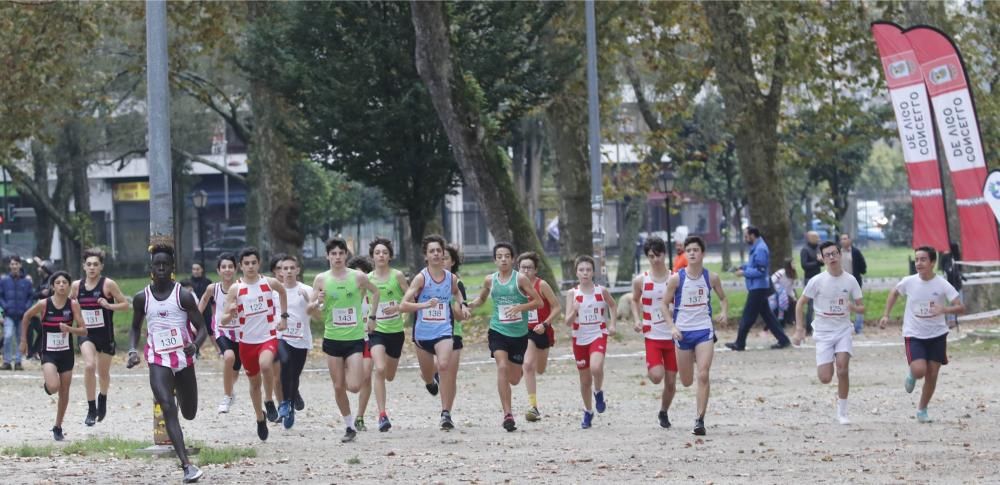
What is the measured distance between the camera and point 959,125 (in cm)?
2300

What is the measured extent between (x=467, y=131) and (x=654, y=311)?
39.3ft

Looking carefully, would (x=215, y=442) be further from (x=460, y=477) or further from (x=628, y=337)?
(x=628, y=337)

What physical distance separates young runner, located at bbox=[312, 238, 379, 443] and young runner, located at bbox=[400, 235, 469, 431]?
41 centimetres

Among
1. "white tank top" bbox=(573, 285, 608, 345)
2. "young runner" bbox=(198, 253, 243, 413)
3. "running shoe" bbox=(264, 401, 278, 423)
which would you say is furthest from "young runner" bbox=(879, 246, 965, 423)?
"young runner" bbox=(198, 253, 243, 413)

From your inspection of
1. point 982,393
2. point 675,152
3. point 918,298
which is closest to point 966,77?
point 982,393

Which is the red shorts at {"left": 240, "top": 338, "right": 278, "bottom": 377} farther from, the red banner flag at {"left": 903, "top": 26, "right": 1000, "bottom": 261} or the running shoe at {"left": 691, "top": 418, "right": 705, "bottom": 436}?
the red banner flag at {"left": 903, "top": 26, "right": 1000, "bottom": 261}

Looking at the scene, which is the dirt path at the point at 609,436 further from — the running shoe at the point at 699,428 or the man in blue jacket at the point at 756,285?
the man in blue jacket at the point at 756,285

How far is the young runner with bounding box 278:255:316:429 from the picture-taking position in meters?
14.5

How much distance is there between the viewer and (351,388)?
46.3 feet

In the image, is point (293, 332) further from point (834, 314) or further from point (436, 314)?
point (834, 314)

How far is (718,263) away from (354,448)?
51.0 metres

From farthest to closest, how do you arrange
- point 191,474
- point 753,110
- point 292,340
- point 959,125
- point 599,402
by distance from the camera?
point 753,110 < point 959,125 < point 599,402 < point 292,340 < point 191,474

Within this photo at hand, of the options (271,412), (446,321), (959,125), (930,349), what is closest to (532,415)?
(446,321)

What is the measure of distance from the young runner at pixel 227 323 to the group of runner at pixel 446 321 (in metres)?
0.02
